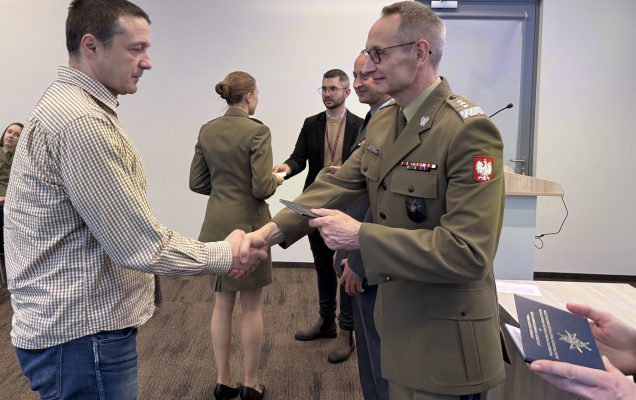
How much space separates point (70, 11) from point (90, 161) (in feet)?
1.36

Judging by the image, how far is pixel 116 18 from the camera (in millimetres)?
1242

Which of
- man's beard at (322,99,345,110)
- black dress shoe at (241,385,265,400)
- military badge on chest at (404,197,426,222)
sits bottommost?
black dress shoe at (241,385,265,400)

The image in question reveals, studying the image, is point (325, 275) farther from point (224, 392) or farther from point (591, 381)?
point (591, 381)

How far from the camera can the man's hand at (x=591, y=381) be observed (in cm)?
94

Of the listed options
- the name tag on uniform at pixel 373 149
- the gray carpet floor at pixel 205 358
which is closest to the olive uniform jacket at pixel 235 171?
the gray carpet floor at pixel 205 358

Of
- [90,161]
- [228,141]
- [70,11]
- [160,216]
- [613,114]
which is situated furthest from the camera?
[160,216]

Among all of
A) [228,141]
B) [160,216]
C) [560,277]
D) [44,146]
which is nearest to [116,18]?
[44,146]

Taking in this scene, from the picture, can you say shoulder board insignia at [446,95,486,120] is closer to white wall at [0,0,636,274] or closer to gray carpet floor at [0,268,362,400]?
gray carpet floor at [0,268,362,400]

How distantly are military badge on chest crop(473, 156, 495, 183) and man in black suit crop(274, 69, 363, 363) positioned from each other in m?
1.82

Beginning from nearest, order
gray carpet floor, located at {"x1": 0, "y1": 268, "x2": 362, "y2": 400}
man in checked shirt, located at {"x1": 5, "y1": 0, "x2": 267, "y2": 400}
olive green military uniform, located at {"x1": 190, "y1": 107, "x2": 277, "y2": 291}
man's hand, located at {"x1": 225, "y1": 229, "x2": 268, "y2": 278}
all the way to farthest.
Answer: man in checked shirt, located at {"x1": 5, "y1": 0, "x2": 267, "y2": 400} → man's hand, located at {"x1": 225, "y1": 229, "x2": 268, "y2": 278} → olive green military uniform, located at {"x1": 190, "y1": 107, "x2": 277, "y2": 291} → gray carpet floor, located at {"x1": 0, "y1": 268, "x2": 362, "y2": 400}

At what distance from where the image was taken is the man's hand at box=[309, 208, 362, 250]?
4.25ft

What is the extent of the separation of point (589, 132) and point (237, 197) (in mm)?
3660

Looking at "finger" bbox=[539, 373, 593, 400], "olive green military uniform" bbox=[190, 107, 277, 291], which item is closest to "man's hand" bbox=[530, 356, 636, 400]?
"finger" bbox=[539, 373, 593, 400]

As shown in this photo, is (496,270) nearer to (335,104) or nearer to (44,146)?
(335,104)
